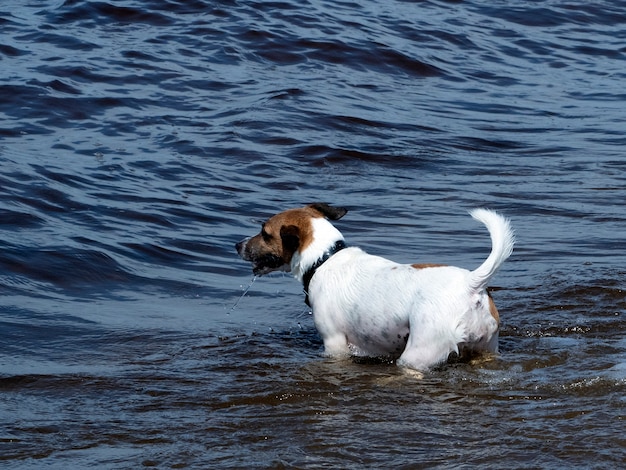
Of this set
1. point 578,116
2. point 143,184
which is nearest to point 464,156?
point 578,116

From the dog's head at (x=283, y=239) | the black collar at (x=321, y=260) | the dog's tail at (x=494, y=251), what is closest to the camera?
the dog's tail at (x=494, y=251)

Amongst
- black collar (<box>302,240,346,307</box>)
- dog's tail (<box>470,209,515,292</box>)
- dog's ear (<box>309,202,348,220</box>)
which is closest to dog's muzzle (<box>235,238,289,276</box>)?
black collar (<box>302,240,346,307</box>)

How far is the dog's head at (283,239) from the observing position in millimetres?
6875

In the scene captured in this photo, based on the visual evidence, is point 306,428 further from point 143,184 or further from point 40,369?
point 143,184

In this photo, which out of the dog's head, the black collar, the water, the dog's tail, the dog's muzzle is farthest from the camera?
the dog's muzzle

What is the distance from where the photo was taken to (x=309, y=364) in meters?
6.46

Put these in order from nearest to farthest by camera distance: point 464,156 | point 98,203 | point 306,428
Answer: point 306,428 < point 98,203 < point 464,156

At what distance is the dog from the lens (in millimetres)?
5777

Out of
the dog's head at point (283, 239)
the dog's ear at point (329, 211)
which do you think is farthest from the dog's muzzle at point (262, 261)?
the dog's ear at point (329, 211)

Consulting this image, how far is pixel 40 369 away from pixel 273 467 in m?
2.31

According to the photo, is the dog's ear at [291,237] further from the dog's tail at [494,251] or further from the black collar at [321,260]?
the dog's tail at [494,251]

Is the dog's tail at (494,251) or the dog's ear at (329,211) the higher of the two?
the dog's tail at (494,251)

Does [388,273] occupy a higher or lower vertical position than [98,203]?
higher

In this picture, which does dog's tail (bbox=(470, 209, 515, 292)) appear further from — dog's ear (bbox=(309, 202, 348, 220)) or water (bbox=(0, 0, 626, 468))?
dog's ear (bbox=(309, 202, 348, 220))
